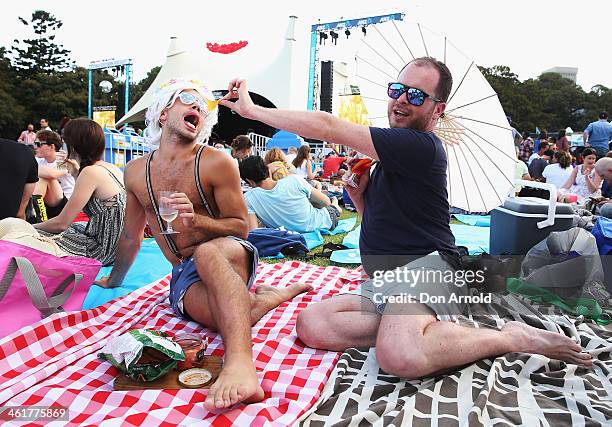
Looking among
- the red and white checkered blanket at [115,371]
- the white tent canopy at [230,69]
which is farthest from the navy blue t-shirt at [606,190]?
the white tent canopy at [230,69]

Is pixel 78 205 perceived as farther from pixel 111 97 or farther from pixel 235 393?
pixel 111 97

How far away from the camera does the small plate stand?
6.91ft

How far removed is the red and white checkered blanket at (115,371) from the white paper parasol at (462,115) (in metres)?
1.50

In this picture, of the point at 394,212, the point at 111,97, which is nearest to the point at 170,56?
the point at 111,97

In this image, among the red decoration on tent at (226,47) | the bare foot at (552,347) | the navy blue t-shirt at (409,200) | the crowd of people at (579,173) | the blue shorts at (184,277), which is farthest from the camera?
the red decoration on tent at (226,47)

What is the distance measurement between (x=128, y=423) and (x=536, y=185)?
4.42 meters

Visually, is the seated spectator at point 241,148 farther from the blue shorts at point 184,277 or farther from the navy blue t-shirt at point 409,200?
the navy blue t-shirt at point 409,200

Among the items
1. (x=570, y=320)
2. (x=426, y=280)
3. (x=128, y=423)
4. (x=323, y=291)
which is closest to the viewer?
(x=128, y=423)

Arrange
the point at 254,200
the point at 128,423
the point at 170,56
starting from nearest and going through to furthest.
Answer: the point at 128,423, the point at 254,200, the point at 170,56

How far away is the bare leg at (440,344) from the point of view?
2.13 m

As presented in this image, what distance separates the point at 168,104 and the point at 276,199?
3514 mm

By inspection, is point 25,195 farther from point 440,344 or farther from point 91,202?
point 440,344

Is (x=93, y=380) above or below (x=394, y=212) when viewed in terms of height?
below

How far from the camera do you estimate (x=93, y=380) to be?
7.20 ft
